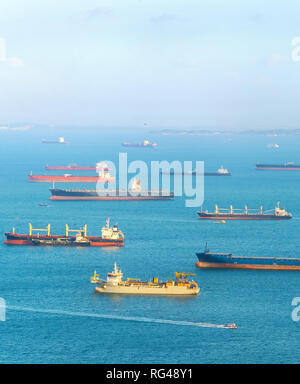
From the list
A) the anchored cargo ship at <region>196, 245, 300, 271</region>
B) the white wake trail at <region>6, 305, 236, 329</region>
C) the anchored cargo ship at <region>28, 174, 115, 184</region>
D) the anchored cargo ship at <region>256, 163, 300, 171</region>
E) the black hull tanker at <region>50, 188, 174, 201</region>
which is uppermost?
the anchored cargo ship at <region>256, 163, 300, 171</region>

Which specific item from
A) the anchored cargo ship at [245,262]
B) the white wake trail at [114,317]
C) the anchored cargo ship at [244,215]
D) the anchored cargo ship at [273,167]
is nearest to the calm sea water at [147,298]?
the white wake trail at [114,317]

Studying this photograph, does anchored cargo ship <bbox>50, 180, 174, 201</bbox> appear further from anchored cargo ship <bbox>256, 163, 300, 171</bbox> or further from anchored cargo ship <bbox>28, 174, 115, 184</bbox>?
anchored cargo ship <bbox>256, 163, 300, 171</bbox>

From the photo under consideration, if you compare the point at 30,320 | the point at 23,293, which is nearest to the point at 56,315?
the point at 30,320

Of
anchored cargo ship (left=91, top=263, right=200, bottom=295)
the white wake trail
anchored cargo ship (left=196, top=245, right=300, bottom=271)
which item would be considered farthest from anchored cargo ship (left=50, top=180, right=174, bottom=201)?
the white wake trail

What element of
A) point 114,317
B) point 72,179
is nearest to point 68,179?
point 72,179

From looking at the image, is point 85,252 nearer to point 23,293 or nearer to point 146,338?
point 23,293

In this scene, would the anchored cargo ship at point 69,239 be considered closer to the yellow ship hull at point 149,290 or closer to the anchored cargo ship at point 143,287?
the anchored cargo ship at point 143,287
